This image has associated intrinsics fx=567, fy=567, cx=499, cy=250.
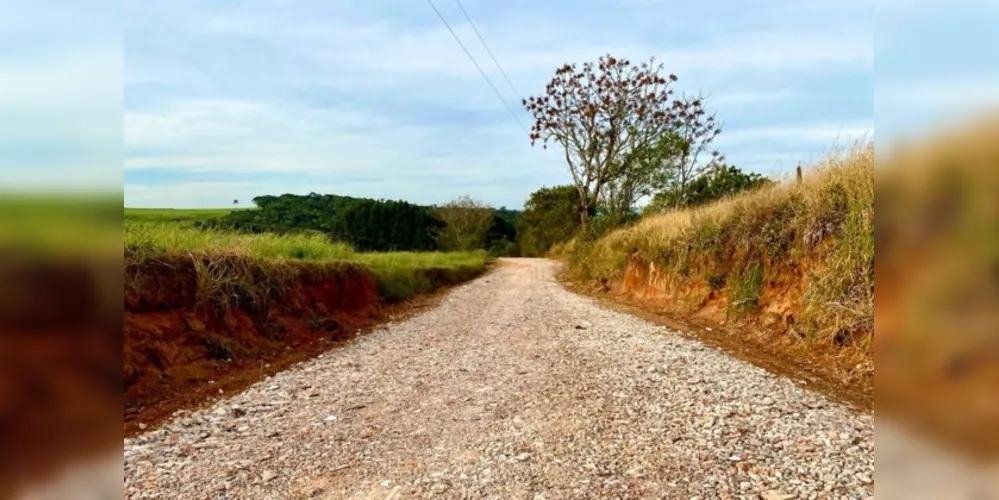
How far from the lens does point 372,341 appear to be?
8508 millimetres

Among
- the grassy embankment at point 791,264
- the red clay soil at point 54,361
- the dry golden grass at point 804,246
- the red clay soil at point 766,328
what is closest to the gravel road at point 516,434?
the red clay soil at point 766,328

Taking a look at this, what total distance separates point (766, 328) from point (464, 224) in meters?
36.5

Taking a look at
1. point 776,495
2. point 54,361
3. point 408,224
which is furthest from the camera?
point 408,224

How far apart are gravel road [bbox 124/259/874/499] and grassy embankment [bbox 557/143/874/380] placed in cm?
111

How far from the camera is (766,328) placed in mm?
7938

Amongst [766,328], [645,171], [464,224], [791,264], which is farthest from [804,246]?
[464,224]

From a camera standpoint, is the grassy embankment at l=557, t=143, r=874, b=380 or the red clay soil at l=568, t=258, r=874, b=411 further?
the grassy embankment at l=557, t=143, r=874, b=380

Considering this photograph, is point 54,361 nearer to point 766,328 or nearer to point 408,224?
point 766,328

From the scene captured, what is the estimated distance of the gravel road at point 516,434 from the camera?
3.36 m

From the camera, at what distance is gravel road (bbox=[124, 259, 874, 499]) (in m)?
3.36

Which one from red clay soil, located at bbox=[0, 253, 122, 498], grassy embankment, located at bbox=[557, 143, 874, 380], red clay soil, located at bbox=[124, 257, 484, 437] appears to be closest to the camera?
red clay soil, located at bbox=[0, 253, 122, 498]

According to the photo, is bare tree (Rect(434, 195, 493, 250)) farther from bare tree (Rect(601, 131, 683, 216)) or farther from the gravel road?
the gravel road

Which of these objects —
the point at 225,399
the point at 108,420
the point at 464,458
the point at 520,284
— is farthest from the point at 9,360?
the point at 520,284

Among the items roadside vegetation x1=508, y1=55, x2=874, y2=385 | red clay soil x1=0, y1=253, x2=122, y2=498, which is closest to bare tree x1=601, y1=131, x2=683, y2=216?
roadside vegetation x1=508, y1=55, x2=874, y2=385
